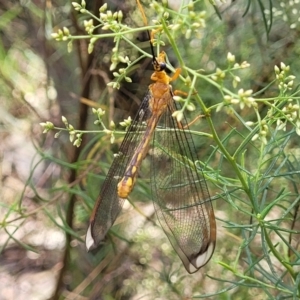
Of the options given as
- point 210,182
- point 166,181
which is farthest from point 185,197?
point 210,182

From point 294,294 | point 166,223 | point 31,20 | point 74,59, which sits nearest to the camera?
point 294,294

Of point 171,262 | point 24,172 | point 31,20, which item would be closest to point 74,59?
point 31,20

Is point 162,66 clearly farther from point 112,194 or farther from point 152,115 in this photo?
point 112,194

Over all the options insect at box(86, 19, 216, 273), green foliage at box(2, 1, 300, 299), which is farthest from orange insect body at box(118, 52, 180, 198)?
green foliage at box(2, 1, 300, 299)

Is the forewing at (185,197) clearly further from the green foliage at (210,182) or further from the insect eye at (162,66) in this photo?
the green foliage at (210,182)

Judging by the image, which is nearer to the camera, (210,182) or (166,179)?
(166,179)

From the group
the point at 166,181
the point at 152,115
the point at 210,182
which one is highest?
the point at 152,115

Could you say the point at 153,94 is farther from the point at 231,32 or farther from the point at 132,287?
the point at 132,287
